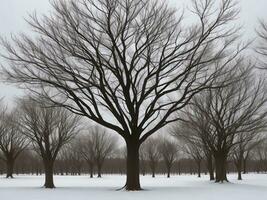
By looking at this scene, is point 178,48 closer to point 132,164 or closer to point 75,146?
point 132,164

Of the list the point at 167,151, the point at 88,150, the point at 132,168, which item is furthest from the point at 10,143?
the point at 132,168

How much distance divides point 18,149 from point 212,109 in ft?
113

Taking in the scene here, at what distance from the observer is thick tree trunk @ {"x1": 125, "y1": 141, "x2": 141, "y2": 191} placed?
20.8m

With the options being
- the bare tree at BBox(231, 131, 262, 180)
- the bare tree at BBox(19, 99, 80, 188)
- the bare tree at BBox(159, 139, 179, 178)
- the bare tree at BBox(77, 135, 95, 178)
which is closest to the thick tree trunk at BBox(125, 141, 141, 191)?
the bare tree at BBox(19, 99, 80, 188)

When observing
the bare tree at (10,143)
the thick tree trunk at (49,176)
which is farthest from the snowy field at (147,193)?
the bare tree at (10,143)

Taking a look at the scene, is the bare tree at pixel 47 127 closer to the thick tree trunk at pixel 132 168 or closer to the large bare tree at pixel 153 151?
the thick tree trunk at pixel 132 168

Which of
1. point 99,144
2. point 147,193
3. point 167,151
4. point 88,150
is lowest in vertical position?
point 147,193

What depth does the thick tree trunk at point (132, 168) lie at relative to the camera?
20.8 meters

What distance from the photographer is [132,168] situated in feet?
69.4

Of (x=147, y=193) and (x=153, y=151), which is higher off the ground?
(x=153, y=151)

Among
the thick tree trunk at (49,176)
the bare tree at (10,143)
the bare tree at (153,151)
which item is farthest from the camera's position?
the bare tree at (153,151)

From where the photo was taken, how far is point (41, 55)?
65.8 feet

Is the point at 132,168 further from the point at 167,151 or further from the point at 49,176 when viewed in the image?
the point at 167,151

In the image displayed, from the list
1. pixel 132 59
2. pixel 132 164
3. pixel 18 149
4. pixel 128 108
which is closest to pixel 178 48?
pixel 132 59
